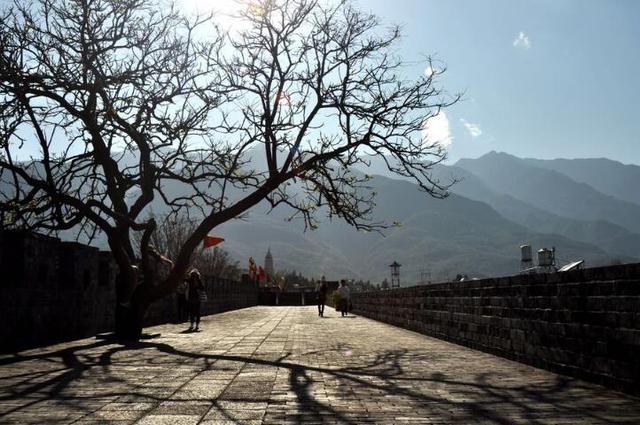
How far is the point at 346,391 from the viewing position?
6566mm

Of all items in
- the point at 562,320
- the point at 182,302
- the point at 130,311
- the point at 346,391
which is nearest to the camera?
the point at 346,391

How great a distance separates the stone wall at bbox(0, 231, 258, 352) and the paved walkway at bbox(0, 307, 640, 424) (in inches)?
26.6

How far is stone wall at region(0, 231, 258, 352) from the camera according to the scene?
33.7ft

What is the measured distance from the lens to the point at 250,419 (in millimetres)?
5145

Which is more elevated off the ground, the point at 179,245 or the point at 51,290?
the point at 179,245

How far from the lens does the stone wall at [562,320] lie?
20.1 feet

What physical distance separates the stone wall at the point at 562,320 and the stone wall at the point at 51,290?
783cm

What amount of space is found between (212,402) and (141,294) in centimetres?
803

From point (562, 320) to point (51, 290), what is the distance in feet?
29.9

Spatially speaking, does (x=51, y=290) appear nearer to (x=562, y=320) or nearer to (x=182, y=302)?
(x=562, y=320)

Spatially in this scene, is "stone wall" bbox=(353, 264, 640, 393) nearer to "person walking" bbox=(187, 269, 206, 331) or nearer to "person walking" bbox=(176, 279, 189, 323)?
"person walking" bbox=(187, 269, 206, 331)

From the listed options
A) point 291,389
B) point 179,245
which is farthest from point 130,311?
point 179,245

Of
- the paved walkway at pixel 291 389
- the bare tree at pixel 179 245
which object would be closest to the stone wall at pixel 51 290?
the paved walkway at pixel 291 389

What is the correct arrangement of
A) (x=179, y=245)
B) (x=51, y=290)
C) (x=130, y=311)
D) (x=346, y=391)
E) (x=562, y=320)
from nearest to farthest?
(x=346, y=391) < (x=562, y=320) < (x=51, y=290) < (x=130, y=311) < (x=179, y=245)
